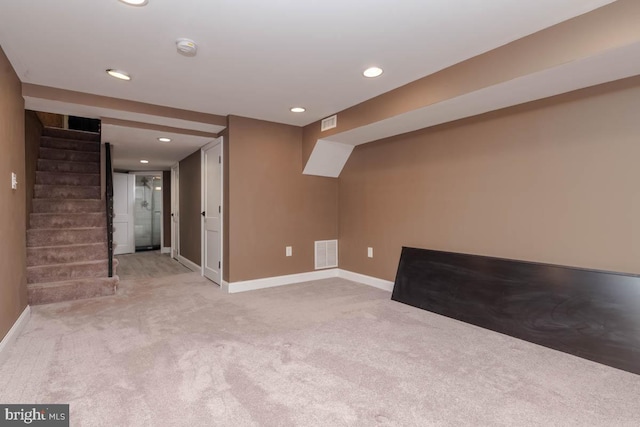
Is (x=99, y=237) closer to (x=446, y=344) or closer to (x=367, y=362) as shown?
(x=367, y=362)

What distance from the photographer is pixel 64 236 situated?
13.4ft

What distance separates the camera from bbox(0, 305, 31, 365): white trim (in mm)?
2244

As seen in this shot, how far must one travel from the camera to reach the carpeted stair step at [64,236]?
3916mm

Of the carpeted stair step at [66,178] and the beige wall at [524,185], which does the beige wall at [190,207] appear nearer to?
the carpeted stair step at [66,178]

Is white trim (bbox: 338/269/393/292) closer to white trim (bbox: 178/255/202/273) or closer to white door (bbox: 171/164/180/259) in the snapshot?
white trim (bbox: 178/255/202/273)

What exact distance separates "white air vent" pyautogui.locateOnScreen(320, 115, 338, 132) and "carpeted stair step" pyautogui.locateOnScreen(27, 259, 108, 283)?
3.18 metres

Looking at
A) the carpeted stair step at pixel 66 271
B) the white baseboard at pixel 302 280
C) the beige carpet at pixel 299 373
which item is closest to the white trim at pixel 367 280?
the white baseboard at pixel 302 280

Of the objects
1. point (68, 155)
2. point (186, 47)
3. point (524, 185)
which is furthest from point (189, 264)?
point (524, 185)

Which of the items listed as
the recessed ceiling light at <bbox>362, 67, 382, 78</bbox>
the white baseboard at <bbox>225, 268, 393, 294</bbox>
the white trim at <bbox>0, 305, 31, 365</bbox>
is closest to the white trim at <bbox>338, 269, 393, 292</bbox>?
the white baseboard at <bbox>225, 268, 393, 294</bbox>

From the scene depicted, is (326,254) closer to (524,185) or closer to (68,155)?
(524,185)

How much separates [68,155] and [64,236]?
174 cm

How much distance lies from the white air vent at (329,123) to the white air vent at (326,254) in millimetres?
1634

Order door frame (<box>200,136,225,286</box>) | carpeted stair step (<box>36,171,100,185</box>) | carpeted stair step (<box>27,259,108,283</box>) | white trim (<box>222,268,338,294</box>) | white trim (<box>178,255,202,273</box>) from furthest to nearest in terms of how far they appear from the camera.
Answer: white trim (<box>178,255,202,273</box>), carpeted stair step (<box>36,171,100,185</box>), door frame (<box>200,136,225,286</box>), white trim (<box>222,268,338,294</box>), carpeted stair step (<box>27,259,108,283</box>)

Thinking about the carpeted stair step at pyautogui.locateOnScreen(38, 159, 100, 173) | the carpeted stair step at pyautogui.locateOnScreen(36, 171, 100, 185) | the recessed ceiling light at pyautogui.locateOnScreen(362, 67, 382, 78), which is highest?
the recessed ceiling light at pyautogui.locateOnScreen(362, 67, 382, 78)
